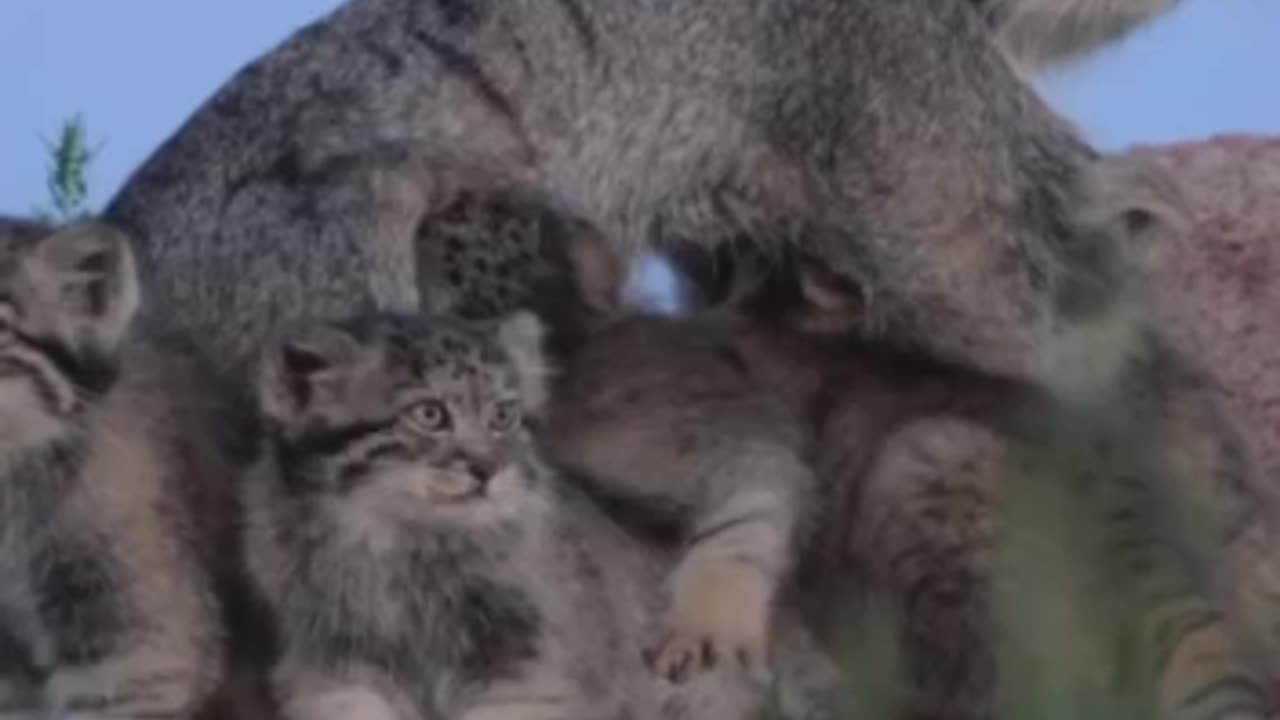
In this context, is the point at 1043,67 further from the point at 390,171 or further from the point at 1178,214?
the point at 390,171

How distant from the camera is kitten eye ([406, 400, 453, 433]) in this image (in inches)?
188

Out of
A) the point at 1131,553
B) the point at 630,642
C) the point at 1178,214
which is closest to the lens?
the point at 1131,553

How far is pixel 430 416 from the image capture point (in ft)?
15.7

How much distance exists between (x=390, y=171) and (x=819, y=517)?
902mm

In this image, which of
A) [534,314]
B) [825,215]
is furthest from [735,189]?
[534,314]

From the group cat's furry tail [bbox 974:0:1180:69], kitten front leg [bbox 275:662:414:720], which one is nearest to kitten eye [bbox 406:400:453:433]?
kitten front leg [bbox 275:662:414:720]

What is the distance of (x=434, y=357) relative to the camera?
4.88 metres

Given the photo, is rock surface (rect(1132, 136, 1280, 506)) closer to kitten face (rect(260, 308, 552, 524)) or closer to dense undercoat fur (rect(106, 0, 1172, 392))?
dense undercoat fur (rect(106, 0, 1172, 392))

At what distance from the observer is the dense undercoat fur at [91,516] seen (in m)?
4.75

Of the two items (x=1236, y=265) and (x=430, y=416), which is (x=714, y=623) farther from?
(x=1236, y=265)

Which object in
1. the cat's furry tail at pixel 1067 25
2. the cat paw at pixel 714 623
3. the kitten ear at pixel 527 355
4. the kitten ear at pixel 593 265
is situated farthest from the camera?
the cat's furry tail at pixel 1067 25

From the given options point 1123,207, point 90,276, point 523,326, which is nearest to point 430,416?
point 523,326

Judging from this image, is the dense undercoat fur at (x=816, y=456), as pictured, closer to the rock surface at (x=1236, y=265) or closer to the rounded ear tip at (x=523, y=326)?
the rounded ear tip at (x=523, y=326)

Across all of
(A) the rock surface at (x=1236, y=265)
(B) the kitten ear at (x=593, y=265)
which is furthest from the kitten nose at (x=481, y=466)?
(A) the rock surface at (x=1236, y=265)
